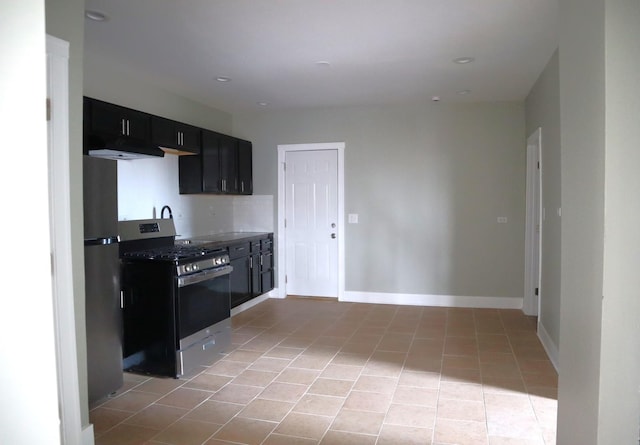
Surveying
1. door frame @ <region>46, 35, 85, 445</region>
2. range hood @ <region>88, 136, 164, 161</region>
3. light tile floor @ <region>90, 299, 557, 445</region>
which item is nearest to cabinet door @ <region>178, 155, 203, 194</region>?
range hood @ <region>88, 136, 164, 161</region>

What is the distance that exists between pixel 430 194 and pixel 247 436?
415 centimetres

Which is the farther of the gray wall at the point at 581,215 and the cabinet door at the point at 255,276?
the cabinet door at the point at 255,276

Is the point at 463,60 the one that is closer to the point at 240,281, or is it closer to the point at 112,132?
the point at 112,132

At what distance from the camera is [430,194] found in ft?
19.6

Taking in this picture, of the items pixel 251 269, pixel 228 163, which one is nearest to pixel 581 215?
pixel 251 269

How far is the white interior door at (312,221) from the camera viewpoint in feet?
20.8

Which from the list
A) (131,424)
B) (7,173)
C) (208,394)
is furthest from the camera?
(208,394)

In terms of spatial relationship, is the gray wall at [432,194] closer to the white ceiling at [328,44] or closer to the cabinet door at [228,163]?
the white ceiling at [328,44]

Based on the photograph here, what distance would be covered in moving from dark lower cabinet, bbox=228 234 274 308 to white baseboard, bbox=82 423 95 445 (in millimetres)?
2746

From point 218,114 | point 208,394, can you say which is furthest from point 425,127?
point 208,394

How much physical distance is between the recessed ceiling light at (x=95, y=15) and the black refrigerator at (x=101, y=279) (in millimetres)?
990

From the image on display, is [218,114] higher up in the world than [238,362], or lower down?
higher up

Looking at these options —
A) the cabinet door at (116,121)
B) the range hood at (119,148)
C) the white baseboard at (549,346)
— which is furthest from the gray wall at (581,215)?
the cabinet door at (116,121)

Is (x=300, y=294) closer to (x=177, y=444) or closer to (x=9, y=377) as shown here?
(x=177, y=444)
